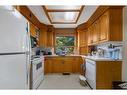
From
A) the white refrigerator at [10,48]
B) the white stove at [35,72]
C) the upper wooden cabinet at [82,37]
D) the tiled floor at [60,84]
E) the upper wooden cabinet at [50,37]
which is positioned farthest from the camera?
the upper wooden cabinet at [50,37]

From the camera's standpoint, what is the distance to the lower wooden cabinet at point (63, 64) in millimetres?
7613

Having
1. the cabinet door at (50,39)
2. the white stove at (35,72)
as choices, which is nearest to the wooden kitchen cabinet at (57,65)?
the cabinet door at (50,39)

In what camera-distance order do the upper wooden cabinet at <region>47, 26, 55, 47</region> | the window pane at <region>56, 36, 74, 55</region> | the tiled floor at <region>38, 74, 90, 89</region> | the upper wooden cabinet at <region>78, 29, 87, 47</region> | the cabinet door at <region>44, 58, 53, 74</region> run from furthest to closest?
the window pane at <region>56, 36, 74, 55</region> → the upper wooden cabinet at <region>47, 26, 55, 47</region> → the upper wooden cabinet at <region>78, 29, 87, 47</region> → the cabinet door at <region>44, 58, 53, 74</region> → the tiled floor at <region>38, 74, 90, 89</region>

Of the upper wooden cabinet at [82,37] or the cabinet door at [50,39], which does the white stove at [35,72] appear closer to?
the cabinet door at [50,39]

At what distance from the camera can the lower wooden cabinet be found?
7613 millimetres

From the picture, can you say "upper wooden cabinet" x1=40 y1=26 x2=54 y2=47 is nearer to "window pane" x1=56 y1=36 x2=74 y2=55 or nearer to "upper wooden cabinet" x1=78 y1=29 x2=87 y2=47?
"window pane" x1=56 y1=36 x2=74 y2=55

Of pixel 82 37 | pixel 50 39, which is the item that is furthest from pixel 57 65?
pixel 82 37

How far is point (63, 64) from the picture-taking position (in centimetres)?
770

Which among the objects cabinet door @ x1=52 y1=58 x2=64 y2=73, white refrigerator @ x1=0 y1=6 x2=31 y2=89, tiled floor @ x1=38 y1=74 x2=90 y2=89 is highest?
white refrigerator @ x1=0 y1=6 x2=31 y2=89

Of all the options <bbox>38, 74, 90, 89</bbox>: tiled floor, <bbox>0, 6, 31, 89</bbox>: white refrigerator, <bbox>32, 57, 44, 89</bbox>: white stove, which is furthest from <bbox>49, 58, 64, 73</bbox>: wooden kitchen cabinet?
<bbox>0, 6, 31, 89</bbox>: white refrigerator

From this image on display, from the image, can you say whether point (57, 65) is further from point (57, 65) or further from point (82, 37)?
point (82, 37)

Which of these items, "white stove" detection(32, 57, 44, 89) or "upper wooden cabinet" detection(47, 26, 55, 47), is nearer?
"white stove" detection(32, 57, 44, 89)
